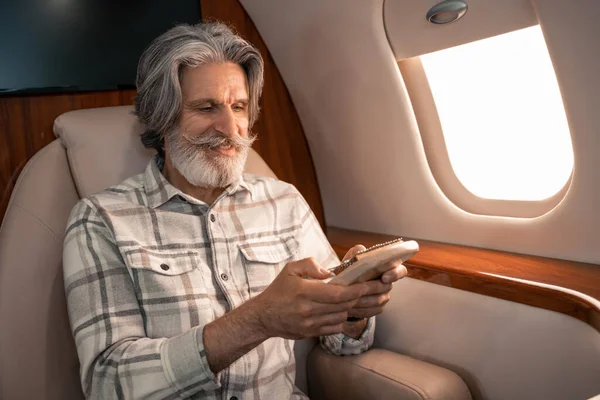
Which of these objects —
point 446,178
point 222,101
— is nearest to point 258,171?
point 222,101

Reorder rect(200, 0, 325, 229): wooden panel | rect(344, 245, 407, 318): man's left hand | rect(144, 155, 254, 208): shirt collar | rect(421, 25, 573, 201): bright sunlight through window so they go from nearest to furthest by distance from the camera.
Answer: rect(344, 245, 407, 318): man's left hand, rect(144, 155, 254, 208): shirt collar, rect(421, 25, 573, 201): bright sunlight through window, rect(200, 0, 325, 229): wooden panel

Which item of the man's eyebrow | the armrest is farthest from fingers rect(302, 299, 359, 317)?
the man's eyebrow

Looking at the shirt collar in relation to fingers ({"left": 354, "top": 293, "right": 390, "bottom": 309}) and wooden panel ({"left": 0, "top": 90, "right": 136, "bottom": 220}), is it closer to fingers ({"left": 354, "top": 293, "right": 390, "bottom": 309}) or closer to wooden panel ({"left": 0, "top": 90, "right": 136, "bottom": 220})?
wooden panel ({"left": 0, "top": 90, "right": 136, "bottom": 220})

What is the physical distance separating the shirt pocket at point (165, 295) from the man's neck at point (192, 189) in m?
0.20

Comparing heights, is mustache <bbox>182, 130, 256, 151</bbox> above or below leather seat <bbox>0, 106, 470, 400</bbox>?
above

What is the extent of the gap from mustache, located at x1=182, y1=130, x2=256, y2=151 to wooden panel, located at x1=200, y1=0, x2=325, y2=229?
23.8 inches

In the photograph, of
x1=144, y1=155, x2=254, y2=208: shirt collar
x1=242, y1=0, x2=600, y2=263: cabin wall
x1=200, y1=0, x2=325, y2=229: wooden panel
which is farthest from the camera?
x1=200, y1=0, x2=325, y2=229: wooden panel

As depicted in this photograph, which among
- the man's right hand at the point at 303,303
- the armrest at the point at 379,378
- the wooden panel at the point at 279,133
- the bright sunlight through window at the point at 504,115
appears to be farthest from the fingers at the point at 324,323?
the wooden panel at the point at 279,133

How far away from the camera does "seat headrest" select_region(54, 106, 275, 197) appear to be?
57.1 inches

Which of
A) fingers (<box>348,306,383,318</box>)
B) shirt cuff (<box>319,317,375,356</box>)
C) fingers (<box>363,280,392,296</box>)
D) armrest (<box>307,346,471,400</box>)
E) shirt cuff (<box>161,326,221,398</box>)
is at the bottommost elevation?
armrest (<box>307,346,471,400</box>)

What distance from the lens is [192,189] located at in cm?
147

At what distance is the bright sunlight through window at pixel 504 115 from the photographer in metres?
1.51

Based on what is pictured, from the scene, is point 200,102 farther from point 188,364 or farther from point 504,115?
point 504,115

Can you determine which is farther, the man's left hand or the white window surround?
the white window surround
